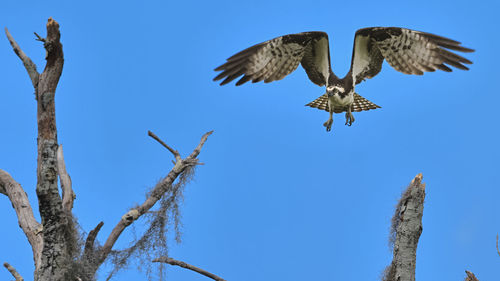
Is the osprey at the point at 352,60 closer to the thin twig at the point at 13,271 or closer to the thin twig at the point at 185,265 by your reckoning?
the thin twig at the point at 185,265

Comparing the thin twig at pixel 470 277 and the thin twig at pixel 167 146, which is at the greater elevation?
the thin twig at pixel 167 146

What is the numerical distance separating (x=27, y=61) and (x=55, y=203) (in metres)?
1.26

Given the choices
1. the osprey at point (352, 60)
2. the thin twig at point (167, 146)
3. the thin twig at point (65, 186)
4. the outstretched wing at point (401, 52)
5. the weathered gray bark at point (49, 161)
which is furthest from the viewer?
the osprey at point (352, 60)

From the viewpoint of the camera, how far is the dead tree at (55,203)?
14.2ft

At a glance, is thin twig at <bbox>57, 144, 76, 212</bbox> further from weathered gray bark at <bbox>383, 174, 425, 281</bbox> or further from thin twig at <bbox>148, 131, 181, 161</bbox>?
weathered gray bark at <bbox>383, 174, 425, 281</bbox>

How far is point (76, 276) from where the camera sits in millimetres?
4793

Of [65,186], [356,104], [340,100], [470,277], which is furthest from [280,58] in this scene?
Answer: [470,277]

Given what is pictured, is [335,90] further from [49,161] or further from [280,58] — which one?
[49,161]

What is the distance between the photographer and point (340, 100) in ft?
21.9

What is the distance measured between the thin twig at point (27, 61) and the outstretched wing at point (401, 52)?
156 inches

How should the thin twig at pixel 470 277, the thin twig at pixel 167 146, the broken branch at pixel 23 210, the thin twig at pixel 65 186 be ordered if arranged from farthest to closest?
the thin twig at pixel 65 186 < the thin twig at pixel 167 146 < the broken branch at pixel 23 210 < the thin twig at pixel 470 277

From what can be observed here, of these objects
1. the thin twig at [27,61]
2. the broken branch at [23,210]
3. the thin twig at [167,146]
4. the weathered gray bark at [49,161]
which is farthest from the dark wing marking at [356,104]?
the thin twig at [27,61]

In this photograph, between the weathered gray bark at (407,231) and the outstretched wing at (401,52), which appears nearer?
the weathered gray bark at (407,231)

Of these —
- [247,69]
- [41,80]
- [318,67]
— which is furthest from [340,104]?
[41,80]
